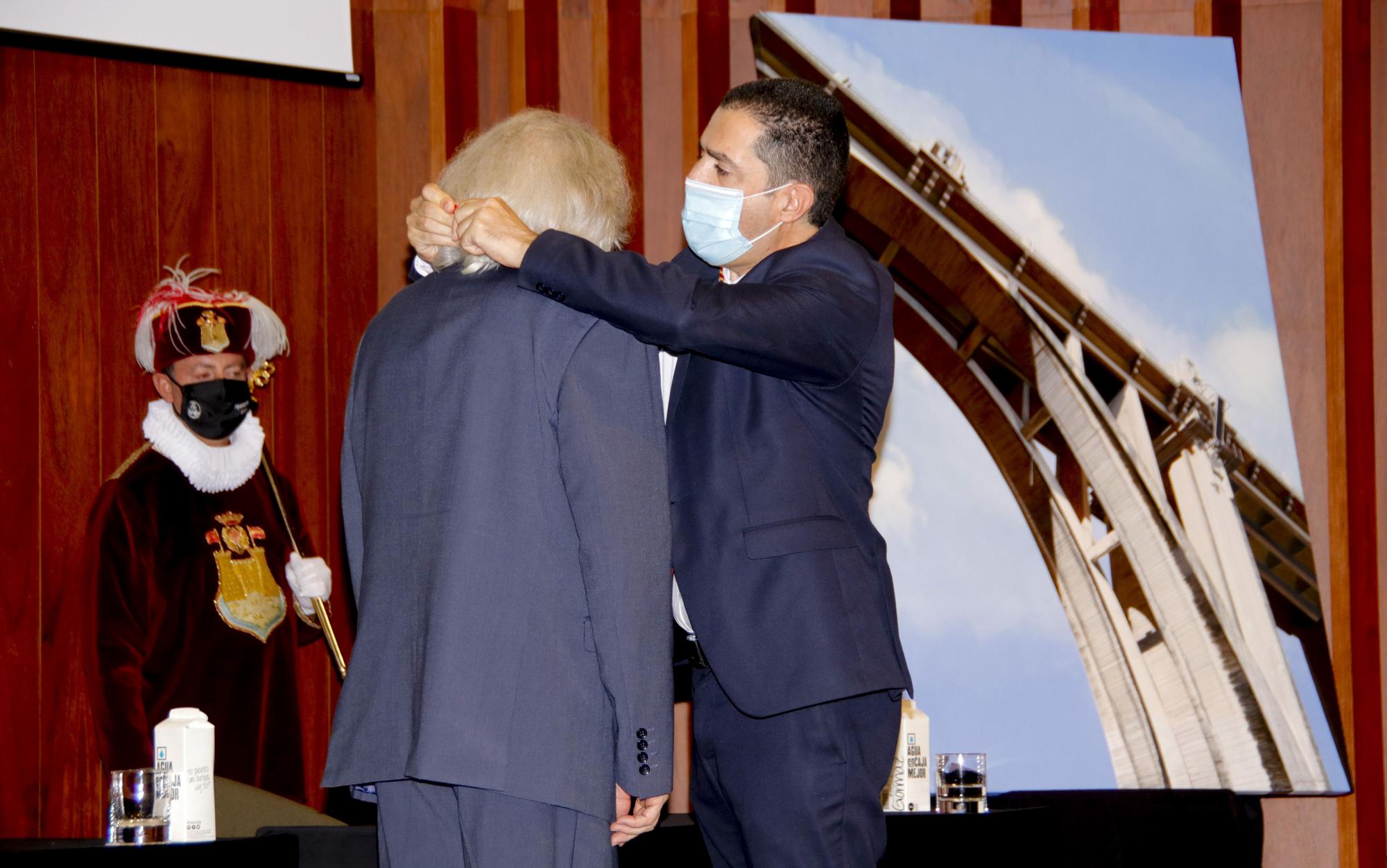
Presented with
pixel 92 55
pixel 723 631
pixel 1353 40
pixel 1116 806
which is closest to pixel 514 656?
pixel 723 631

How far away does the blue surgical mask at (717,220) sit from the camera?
196cm

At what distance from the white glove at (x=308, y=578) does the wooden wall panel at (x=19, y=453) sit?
0.57 m

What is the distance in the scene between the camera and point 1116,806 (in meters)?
2.68

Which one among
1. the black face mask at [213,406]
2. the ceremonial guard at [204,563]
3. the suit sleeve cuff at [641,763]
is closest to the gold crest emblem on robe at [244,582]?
the ceremonial guard at [204,563]

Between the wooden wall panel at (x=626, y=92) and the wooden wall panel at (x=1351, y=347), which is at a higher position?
the wooden wall panel at (x=626, y=92)

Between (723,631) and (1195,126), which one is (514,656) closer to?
(723,631)

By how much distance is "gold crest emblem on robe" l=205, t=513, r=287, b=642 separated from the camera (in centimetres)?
304

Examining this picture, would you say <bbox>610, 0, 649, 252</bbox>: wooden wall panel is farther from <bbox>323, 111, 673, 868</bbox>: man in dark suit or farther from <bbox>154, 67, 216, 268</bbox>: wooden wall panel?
<bbox>323, 111, 673, 868</bbox>: man in dark suit

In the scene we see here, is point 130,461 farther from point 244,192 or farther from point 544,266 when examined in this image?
point 544,266

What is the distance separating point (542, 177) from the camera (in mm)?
1696

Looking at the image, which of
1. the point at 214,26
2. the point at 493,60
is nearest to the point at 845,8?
the point at 493,60

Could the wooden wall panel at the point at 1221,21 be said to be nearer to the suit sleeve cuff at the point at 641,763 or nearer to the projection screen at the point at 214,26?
the projection screen at the point at 214,26

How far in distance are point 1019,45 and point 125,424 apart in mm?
2564

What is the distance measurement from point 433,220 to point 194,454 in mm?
1660
